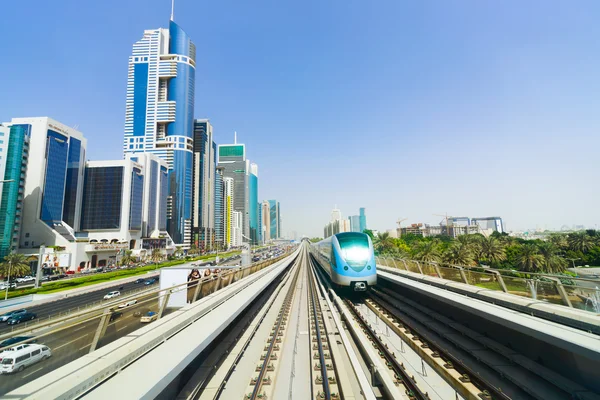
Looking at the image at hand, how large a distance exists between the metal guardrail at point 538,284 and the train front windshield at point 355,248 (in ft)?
13.2

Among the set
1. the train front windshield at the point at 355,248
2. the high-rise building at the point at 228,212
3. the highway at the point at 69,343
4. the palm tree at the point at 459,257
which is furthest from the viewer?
the high-rise building at the point at 228,212

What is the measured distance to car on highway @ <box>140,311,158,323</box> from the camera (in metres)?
6.26

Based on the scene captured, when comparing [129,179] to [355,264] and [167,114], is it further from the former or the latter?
[355,264]

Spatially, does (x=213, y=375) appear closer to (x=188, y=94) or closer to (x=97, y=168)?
(x=97, y=168)

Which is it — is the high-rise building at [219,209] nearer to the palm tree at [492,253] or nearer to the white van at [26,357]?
the palm tree at [492,253]

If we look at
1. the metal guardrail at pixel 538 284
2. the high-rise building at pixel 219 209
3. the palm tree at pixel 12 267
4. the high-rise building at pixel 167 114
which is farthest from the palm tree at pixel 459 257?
the high-rise building at pixel 219 209

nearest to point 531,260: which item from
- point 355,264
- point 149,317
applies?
point 355,264

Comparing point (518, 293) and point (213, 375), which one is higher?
point (518, 293)

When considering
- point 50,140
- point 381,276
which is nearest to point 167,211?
point 50,140

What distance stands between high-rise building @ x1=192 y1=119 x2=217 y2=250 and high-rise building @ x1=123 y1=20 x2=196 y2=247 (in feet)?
25.9

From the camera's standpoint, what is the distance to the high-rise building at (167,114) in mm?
117625

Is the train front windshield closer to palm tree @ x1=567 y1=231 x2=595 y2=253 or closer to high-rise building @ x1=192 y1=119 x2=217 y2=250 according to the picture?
palm tree @ x1=567 y1=231 x2=595 y2=253

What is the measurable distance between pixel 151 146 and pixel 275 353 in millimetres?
131332

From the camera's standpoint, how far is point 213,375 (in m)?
7.40
